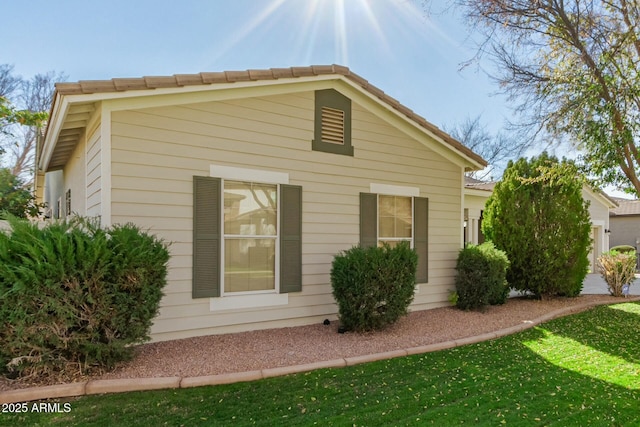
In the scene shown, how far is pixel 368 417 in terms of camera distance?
340 cm

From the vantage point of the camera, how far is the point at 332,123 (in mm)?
7086

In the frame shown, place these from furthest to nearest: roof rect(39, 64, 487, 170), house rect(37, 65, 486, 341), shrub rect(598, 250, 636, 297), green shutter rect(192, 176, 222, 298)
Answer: shrub rect(598, 250, 636, 297) < green shutter rect(192, 176, 222, 298) < house rect(37, 65, 486, 341) < roof rect(39, 64, 487, 170)

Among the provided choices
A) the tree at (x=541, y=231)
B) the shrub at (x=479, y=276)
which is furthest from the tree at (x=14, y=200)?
the tree at (x=541, y=231)

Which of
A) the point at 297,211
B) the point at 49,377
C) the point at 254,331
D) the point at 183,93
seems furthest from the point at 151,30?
the point at 49,377

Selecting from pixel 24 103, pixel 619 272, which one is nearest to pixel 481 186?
pixel 619 272

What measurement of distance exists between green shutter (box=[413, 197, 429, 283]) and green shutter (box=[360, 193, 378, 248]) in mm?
969

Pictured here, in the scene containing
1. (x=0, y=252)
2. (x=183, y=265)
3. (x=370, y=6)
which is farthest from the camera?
(x=370, y=6)

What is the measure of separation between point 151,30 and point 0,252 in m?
10.5

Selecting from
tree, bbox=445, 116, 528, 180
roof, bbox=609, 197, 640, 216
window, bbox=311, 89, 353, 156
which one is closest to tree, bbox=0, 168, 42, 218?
window, bbox=311, 89, 353, 156

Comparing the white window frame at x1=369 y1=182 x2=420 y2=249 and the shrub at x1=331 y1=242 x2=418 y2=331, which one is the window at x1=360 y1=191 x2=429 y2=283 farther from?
the shrub at x1=331 y1=242 x2=418 y2=331

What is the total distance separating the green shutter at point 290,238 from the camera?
6309 mm

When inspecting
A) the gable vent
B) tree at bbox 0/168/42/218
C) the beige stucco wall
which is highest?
the gable vent

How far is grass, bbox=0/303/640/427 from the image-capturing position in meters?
3.38

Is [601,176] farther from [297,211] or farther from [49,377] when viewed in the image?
[49,377]
